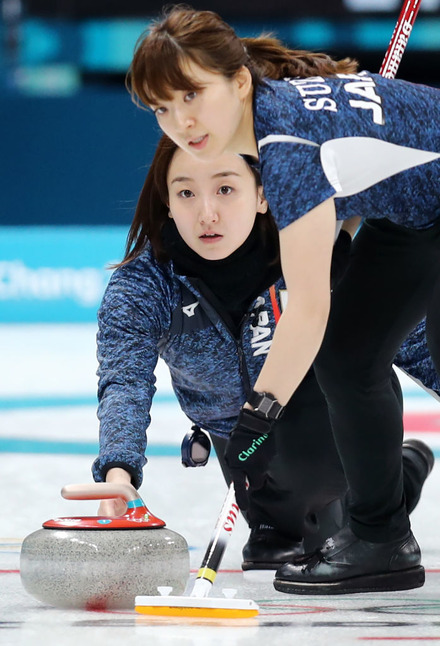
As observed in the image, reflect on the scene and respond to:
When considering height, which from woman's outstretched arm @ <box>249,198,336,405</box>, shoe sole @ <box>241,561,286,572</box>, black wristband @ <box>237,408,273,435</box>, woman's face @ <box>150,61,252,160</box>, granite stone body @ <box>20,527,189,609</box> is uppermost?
woman's face @ <box>150,61,252,160</box>

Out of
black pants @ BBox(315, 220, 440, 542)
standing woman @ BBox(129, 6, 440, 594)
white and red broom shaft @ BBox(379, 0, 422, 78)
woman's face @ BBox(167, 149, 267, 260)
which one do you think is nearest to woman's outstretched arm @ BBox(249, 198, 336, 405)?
standing woman @ BBox(129, 6, 440, 594)

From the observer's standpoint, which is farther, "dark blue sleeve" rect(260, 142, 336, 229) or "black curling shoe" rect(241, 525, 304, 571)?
"black curling shoe" rect(241, 525, 304, 571)

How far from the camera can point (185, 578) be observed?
70.1 inches

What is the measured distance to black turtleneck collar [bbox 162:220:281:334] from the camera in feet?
7.29

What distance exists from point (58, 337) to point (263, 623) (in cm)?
506

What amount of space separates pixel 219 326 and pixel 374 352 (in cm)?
43

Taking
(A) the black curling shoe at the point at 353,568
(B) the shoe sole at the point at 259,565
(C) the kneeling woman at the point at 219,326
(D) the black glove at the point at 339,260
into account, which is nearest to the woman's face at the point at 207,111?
(D) the black glove at the point at 339,260

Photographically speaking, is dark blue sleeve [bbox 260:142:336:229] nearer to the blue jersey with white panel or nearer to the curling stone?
the blue jersey with white panel

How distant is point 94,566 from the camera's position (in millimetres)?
1678

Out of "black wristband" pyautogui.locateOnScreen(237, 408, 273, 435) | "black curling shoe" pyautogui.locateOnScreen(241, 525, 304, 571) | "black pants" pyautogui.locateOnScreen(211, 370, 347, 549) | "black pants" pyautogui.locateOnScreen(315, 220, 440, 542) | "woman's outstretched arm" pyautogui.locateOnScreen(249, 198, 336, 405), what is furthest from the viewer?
"black pants" pyautogui.locateOnScreen(211, 370, 347, 549)

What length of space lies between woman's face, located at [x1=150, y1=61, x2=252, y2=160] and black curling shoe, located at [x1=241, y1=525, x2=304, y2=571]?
2.94 feet

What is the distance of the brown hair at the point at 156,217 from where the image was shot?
7.25ft

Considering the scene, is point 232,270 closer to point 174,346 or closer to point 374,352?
point 174,346

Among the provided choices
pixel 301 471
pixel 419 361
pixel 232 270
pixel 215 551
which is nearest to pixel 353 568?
pixel 215 551
